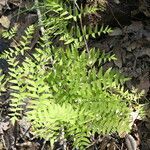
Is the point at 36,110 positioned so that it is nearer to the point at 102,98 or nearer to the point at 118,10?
the point at 102,98

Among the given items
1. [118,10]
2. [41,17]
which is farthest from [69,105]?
[118,10]

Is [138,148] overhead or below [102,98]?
below

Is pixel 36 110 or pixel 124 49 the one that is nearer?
pixel 36 110

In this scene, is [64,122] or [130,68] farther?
[130,68]

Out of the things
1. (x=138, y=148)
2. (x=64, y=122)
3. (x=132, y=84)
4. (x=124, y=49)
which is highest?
(x=124, y=49)

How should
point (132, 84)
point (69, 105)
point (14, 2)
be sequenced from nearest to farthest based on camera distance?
point (69, 105)
point (132, 84)
point (14, 2)

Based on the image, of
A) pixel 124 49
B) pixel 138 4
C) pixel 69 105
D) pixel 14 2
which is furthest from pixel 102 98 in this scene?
pixel 14 2

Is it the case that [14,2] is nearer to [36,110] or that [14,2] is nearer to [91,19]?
[91,19]

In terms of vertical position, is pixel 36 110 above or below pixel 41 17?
below

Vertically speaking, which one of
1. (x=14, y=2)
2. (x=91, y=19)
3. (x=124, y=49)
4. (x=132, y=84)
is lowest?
(x=132, y=84)

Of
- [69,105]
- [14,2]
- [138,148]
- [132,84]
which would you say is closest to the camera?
[69,105]
